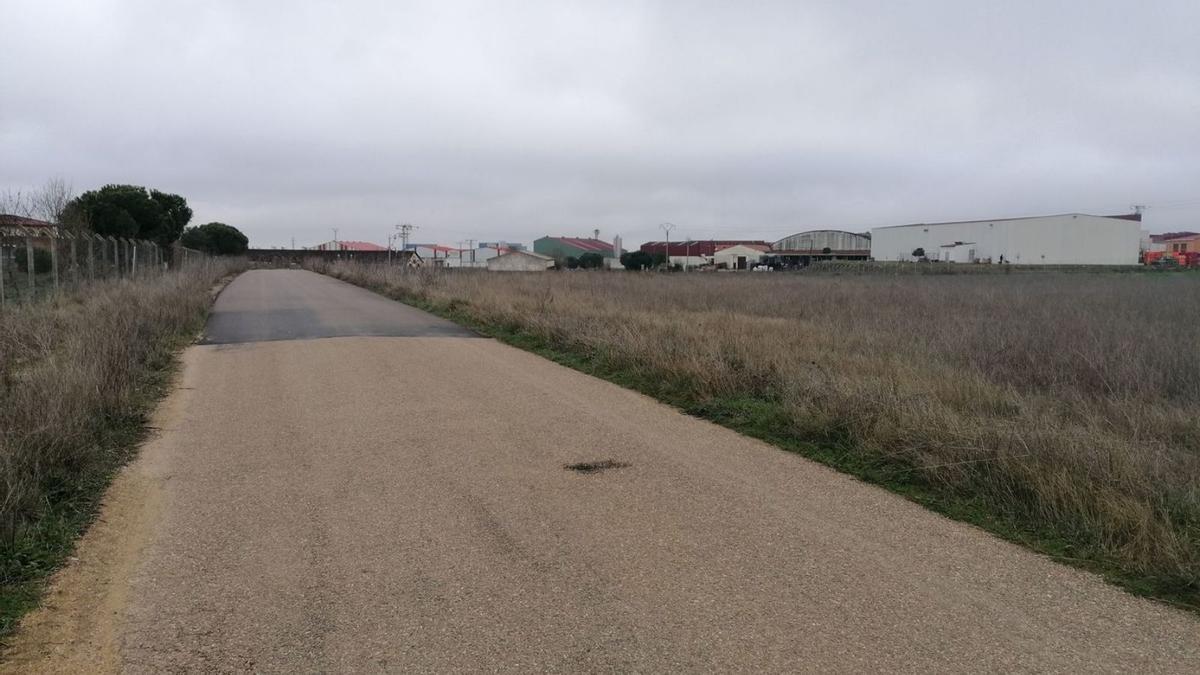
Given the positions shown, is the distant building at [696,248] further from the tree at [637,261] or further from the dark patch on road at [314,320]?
the dark patch on road at [314,320]

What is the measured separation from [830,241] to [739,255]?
14635 millimetres

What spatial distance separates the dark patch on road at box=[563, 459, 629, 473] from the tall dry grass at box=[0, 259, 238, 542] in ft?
11.6

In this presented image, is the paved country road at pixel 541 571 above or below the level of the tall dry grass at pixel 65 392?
below

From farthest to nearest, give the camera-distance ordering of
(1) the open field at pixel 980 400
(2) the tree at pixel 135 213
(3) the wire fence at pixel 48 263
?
1. (2) the tree at pixel 135 213
2. (3) the wire fence at pixel 48 263
3. (1) the open field at pixel 980 400

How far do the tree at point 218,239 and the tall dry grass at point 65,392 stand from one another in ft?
263

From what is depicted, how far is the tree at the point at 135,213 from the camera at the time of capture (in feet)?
117

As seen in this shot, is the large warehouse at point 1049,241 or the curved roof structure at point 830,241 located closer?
the large warehouse at point 1049,241

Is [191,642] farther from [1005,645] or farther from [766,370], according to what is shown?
[766,370]

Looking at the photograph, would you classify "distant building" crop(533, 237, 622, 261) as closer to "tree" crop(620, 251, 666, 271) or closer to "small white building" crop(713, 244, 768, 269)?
"small white building" crop(713, 244, 768, 269)

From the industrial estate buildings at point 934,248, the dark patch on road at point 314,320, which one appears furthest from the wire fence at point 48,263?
the industrial estate buildings at point 934,248

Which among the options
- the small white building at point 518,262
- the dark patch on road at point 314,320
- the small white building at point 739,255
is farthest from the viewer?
the small white building at point 739,255

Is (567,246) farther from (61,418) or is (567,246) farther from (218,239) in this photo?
(61,418)

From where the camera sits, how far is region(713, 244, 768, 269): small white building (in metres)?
110

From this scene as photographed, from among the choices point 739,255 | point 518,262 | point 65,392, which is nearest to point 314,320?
point 65,392
